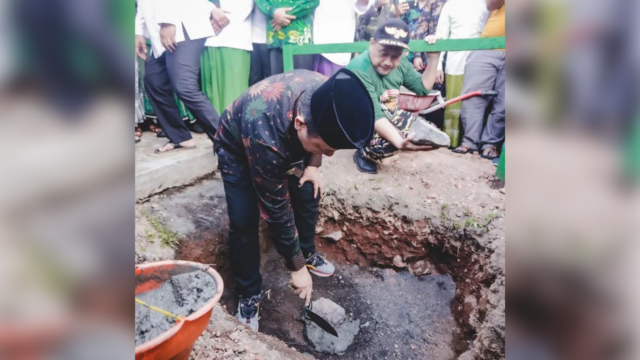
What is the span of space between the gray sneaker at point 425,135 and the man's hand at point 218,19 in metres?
1.88

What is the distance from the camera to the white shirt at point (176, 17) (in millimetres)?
2264

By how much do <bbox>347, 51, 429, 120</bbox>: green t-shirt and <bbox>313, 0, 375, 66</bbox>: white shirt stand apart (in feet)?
1.70

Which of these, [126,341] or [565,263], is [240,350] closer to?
[126,341]

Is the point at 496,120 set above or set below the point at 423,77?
below

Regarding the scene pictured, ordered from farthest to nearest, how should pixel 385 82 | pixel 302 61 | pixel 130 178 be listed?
pixel 302 61 < pixel 385 82 < pixel 130 178

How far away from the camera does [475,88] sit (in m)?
3.42

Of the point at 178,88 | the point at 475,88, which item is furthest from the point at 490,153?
the point at 178,88

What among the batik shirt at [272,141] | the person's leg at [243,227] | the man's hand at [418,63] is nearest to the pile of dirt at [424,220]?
the person's leg at [243,227]

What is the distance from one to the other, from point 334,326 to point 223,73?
7.69ft

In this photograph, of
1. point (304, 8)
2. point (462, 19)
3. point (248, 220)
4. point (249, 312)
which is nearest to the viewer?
point (248, 220)

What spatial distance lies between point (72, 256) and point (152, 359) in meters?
0.76

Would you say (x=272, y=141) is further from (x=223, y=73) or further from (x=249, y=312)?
(x=223, y=73)

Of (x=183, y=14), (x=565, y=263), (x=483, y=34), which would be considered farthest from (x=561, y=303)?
(x=483, y=34)

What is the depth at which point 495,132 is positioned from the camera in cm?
341
